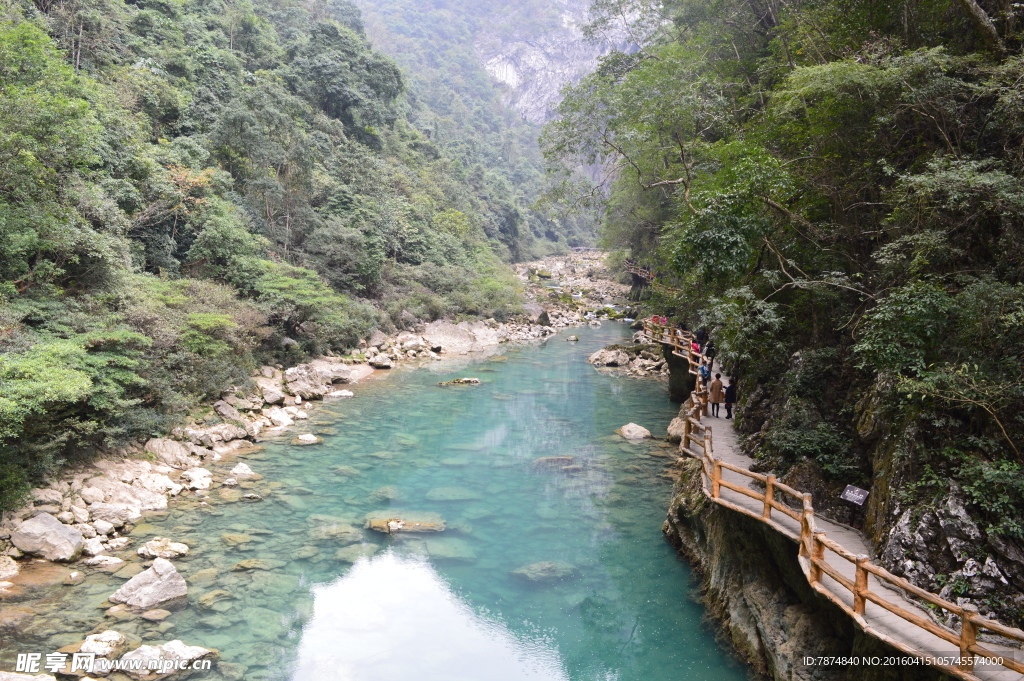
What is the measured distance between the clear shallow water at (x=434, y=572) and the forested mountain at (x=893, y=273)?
326cm

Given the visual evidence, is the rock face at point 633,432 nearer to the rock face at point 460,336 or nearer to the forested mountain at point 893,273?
the forested mountain at point 893,273

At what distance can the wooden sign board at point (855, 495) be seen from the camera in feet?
22.3

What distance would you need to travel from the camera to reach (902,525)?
608cm

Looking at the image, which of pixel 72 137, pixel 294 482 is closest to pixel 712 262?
pixel 294 482

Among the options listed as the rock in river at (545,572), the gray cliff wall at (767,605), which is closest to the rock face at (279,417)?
the rock in river at (545,572)

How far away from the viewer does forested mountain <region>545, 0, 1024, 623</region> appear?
18.6 ft

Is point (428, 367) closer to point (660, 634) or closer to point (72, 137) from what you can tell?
point (72, 137)

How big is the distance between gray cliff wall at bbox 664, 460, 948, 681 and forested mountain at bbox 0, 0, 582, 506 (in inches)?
430

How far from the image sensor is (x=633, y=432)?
17.1 metres

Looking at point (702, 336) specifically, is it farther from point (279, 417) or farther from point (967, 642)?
point (967, 642)

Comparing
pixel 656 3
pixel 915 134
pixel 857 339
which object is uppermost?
pixel 656 3

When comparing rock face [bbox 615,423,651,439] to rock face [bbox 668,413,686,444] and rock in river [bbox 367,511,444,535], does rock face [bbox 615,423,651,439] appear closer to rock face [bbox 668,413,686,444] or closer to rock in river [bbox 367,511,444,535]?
rock face [bbox 668,413,686,444]

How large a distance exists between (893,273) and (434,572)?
28.8 ft

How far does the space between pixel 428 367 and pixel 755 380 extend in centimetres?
1715
